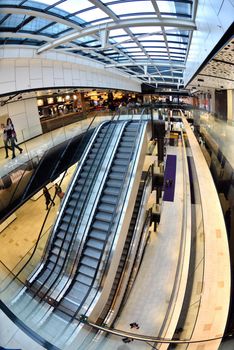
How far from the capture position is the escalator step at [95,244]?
724 centimetres

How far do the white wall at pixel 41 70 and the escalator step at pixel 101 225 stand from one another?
668 centimetres

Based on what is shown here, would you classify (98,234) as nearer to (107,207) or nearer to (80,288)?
(107,207)

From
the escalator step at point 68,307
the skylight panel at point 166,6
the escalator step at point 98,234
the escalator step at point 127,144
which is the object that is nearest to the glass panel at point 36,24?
the skylight panel at point 166,6

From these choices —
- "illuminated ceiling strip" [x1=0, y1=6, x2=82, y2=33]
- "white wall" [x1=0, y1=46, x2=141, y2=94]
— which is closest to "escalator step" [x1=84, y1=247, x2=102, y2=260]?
"white wall" [x1=0, y1=46, x2=141, y2=94]

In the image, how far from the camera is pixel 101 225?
764 cm

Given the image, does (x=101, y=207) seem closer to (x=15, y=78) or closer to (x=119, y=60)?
(x=15, y=78)

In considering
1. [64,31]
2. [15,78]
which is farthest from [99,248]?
[64,31]

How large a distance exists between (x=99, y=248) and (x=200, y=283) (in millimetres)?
2970

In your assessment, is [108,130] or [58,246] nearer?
[58,246]

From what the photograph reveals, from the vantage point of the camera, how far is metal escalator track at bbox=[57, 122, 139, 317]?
6.55 m

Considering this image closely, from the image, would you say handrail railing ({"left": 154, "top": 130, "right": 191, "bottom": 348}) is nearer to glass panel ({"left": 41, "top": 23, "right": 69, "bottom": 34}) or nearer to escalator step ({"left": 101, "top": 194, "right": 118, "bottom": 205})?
escalator step ({"left": 101, "top": 194, "right": 118, "bottom": 205})

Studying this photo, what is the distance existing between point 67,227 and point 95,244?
47.7 inches

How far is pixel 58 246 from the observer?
7.75m

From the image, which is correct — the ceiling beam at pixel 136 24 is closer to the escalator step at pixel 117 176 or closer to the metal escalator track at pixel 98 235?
the metal escalator track at pixel 98 235
